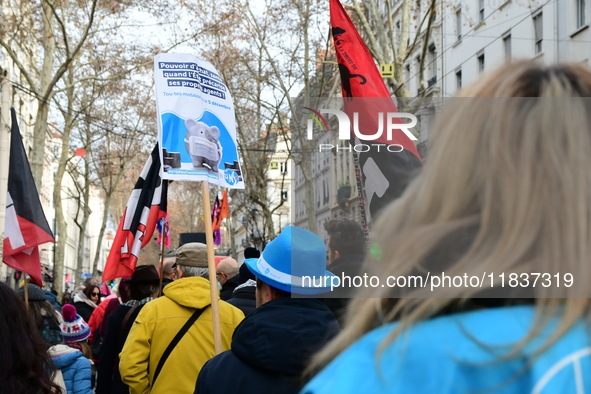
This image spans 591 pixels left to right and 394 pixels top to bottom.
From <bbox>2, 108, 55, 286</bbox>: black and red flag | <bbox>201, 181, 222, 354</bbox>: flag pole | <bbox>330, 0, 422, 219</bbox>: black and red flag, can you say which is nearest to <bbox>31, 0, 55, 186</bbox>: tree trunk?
<bbox>2, 108, 55, 286</bbox>: black and red flag

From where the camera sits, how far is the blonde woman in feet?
2.89

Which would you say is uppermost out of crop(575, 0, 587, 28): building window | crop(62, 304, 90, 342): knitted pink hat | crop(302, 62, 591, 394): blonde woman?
crop(575, 0, 587, 28): building window

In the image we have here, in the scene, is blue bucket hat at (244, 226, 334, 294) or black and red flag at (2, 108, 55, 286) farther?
black and red flag at (2, 108, 55, 286)

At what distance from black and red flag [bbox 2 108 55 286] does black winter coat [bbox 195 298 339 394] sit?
4.43m

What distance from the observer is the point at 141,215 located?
6477 millimetres

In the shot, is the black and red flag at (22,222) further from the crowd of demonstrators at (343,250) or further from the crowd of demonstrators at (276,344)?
the crowd of demonstrators at (276,344)

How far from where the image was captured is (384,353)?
3.01 feet

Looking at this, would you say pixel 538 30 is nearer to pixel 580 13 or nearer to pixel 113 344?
pixel 580 13

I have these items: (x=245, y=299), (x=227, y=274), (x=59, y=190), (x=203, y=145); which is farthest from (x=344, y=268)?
(x=59, y=190)

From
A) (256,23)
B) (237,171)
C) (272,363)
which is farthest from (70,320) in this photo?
(256,23)

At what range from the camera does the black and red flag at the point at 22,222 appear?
671 centimetres

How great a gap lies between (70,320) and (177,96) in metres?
2.81

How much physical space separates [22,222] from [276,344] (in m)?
4.94

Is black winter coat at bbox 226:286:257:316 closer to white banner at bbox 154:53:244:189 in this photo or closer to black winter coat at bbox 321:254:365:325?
white banner at bbox 154:53:244:189
